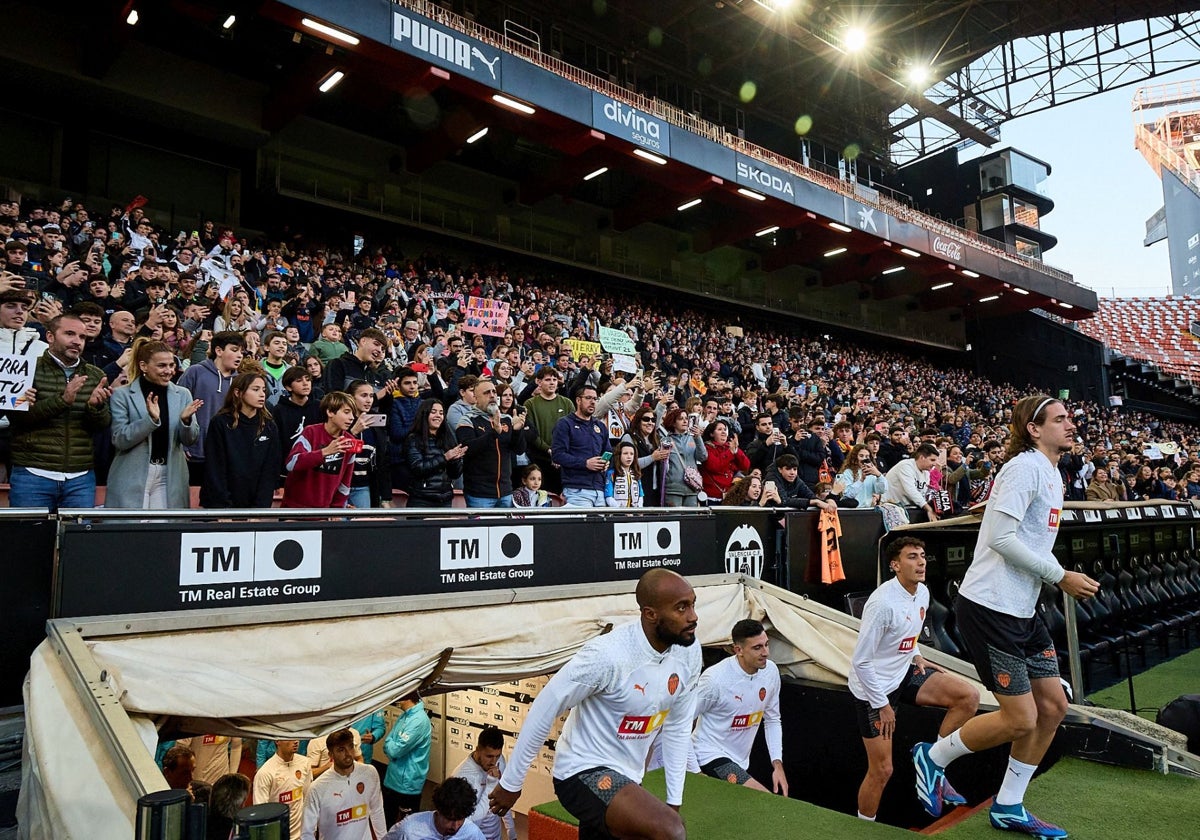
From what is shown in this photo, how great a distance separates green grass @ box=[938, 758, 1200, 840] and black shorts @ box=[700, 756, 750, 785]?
5.07 ft

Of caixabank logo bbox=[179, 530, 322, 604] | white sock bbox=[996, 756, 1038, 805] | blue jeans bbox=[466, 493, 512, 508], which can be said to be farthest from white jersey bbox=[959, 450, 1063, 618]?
blue jeans bbox=[466, 493, 512, 508]

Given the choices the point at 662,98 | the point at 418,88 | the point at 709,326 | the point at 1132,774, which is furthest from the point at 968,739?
the point at 662,98

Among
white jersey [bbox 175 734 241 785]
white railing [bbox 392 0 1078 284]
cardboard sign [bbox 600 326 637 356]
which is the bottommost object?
white jersey [bbox 175 734 241 785]

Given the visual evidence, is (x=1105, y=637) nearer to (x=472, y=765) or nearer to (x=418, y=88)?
(x=472, y=765)

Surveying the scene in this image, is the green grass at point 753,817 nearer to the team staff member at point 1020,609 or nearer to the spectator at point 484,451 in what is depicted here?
the team staff member at point 1020,609

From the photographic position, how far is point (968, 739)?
418 centimetres

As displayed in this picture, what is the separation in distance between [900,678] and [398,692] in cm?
325

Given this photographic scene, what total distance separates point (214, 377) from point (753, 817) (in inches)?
192

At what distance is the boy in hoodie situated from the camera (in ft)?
20.0

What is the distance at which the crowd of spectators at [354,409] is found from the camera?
5.05m

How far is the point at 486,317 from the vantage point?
1195 centimetres

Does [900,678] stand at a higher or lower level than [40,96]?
lower

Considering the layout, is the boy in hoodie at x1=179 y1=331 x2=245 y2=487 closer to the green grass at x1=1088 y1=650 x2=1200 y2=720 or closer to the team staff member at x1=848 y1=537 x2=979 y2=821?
the team staff member at x1=848 y1=537 x2=979 y2=821

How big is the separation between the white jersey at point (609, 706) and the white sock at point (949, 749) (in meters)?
1.80
